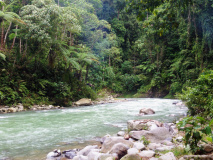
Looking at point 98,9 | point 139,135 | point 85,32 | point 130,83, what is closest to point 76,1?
point 85,32

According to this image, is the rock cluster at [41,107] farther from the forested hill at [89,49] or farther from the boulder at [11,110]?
the boulder at [11,110]

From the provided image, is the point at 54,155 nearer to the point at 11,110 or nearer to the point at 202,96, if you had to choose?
the point at 202,96

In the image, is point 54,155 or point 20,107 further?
point 20,107

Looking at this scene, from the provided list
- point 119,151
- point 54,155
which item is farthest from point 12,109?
point 119,151

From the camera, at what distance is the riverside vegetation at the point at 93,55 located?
5.05 metres

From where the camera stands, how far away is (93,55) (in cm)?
1592

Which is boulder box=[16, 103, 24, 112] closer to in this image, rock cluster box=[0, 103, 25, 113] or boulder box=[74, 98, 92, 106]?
rock cluster box=[0, 103, 25, 113]

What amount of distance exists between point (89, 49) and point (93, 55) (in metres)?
3.42

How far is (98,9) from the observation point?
2864 centimetres

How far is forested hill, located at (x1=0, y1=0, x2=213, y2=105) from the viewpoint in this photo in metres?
9.96

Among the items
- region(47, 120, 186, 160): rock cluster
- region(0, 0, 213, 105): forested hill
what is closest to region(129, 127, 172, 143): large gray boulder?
region(47, 120, 186, 160): rock cluster

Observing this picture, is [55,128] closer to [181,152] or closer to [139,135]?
[139,135]

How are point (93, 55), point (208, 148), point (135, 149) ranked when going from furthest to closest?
point (93, 55) → point (135, 149) → point (208, 148)

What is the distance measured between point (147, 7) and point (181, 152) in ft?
6.63
